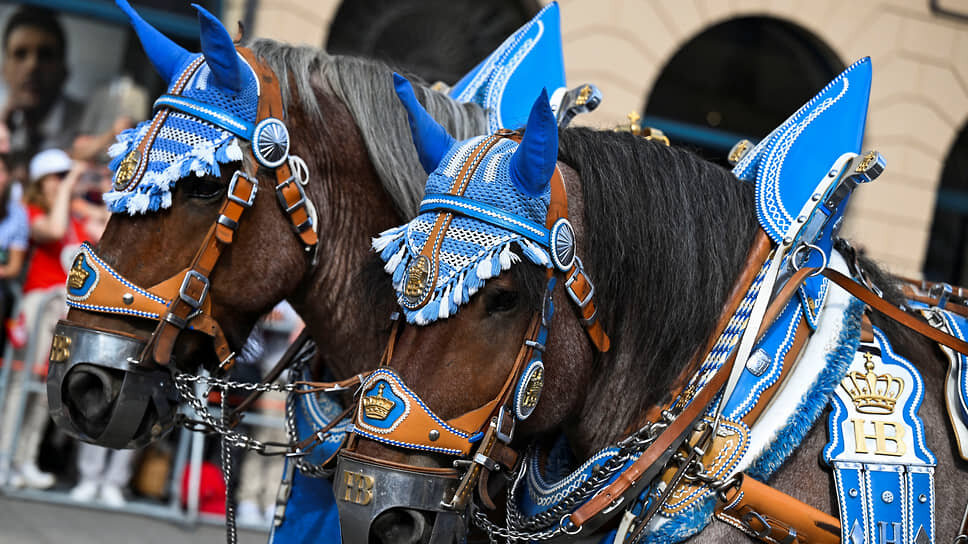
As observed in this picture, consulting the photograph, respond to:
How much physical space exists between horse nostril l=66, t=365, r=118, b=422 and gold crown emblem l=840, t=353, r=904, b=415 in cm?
162

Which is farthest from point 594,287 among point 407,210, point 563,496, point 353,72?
point 353,72

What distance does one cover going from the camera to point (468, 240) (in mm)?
1760

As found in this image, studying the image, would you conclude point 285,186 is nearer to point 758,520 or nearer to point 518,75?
point 518,75

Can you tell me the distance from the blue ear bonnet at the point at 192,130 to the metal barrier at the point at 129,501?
9.87ft

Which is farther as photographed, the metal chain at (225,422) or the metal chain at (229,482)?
the metal chain at (229,482)

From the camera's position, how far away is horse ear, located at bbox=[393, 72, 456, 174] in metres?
1.98

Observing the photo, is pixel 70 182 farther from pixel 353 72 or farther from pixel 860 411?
pixel 860 411

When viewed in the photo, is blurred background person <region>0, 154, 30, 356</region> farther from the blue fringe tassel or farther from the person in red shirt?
the blue fringe tassel

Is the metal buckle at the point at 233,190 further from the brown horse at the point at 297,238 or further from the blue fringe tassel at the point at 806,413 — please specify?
the blue fringe tassel at the point at 806,413

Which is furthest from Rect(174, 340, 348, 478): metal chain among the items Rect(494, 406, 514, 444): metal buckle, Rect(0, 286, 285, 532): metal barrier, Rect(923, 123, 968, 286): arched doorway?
Rect(923, 123, 968, 286): arched doorway

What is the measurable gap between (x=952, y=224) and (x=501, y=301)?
311 inches

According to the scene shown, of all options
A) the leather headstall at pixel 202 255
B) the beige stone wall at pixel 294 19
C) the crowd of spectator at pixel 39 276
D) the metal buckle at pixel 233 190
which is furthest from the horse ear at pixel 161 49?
the beige stone wall at pixel 294 19

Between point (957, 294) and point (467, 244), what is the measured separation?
1457 millimetres

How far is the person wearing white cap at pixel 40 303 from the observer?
514 cm
